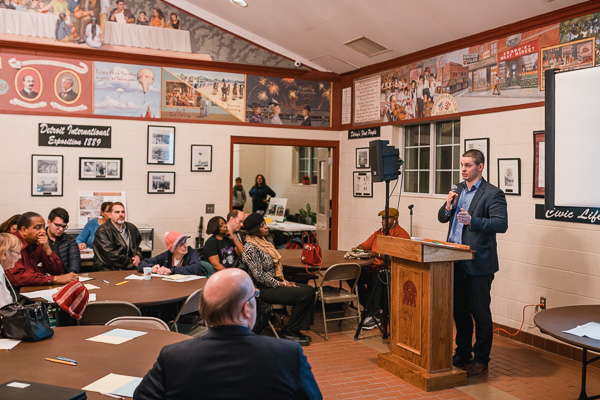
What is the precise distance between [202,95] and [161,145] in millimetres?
1007

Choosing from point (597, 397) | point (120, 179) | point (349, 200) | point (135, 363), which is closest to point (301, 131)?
point (349, 200)

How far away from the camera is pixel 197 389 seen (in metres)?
1.94

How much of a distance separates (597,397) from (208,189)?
6.19 metres

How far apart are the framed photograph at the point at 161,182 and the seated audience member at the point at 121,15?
7.34ft

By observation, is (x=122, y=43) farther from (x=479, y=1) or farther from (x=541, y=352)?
(x=541, y=352)

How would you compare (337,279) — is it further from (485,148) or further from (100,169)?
(100,169)

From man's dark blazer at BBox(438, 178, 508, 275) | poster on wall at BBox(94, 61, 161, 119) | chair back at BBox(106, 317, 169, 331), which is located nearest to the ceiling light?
poster on wall at BBox(94, 61, 161, 119)

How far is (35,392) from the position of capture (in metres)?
2.24

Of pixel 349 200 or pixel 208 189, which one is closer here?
pixel 208 189

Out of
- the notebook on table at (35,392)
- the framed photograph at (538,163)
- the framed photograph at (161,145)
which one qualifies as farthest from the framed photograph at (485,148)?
the notebook on table at (35,392)

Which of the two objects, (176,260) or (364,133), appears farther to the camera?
(364,133)

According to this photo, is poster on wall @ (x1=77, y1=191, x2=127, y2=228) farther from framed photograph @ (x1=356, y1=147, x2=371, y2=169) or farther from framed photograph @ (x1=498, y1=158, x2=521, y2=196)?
framed photograph @ (x1=498, y1=158, x2=521, y2=196)

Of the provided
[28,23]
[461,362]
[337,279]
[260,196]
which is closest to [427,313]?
[461,362]

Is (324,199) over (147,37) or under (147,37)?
under
